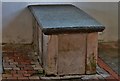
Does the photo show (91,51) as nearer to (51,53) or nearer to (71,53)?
(71,53)

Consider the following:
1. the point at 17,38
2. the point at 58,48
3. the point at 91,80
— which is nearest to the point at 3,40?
the point at 17,38

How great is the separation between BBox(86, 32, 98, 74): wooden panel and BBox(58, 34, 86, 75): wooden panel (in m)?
0.05

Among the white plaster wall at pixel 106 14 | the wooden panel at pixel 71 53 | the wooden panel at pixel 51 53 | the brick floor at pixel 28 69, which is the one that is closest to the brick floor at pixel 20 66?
the brick floor at pixel 28 69

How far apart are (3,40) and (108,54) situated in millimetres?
1563

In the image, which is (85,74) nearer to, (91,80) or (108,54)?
(91,80)

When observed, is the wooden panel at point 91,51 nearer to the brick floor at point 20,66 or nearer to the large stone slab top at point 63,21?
the large stone slab top at point 63,21

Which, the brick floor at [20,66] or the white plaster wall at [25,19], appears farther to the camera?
the white plaster wall at [25,19]

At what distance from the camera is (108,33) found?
4938mm

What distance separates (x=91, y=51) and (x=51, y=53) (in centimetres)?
44

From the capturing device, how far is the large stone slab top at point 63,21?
328 centimetres

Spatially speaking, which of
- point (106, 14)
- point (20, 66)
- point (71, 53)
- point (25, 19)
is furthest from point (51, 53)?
point (106, 14)

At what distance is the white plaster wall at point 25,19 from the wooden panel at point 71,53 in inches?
56.0

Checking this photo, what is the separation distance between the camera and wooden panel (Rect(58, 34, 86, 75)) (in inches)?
133

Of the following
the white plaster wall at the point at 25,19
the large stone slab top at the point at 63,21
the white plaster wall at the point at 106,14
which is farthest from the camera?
the white plaster wall at the point at 106,14
